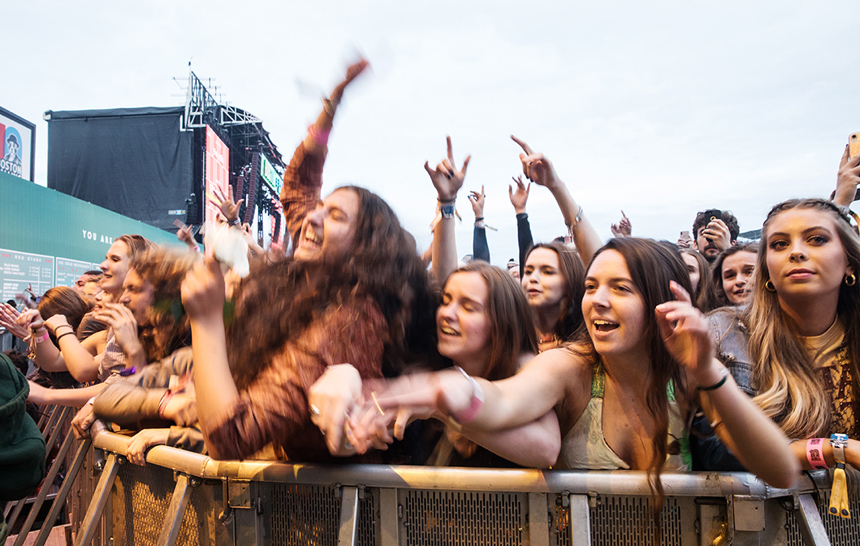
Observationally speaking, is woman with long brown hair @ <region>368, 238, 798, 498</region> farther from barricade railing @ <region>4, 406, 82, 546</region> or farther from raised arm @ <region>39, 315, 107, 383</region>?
raised arm @ <region>39, 315, 107, 383</region>

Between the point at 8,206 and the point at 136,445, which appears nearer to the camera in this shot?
the point at 136,445

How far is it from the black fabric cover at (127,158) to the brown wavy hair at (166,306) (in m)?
20.6

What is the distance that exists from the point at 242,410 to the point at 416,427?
539 mm

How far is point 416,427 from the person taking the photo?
5.59 feet

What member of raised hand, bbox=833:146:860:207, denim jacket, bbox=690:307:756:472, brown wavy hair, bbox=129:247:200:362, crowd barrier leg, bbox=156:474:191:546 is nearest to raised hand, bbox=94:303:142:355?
brown wavy hair, bbox=129:247:200:362

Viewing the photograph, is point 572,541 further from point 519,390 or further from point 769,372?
point 769,372

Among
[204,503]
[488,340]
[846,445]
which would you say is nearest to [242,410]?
[204,503]

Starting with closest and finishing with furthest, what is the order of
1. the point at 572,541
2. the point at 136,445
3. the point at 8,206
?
1. the point at 572,541
2. the point at 136,445
3. the point at 8,206

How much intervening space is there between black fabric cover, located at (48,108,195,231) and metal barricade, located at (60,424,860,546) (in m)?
21.8

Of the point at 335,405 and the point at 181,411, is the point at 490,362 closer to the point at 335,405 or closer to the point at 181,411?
the point at 335,405

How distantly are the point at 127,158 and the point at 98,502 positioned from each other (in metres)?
23.0

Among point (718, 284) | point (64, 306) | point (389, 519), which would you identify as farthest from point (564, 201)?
point (64, 306)

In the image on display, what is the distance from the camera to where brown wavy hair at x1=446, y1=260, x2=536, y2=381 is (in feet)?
6.07

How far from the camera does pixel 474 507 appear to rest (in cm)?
150
